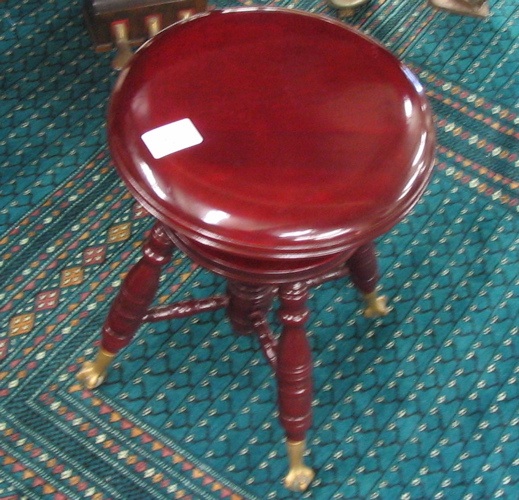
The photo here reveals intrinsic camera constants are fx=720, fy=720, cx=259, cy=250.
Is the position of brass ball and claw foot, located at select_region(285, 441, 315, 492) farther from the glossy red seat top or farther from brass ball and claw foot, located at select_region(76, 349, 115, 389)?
the glossy red seat top

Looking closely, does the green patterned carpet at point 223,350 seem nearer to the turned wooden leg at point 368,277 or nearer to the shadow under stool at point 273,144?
the turned wooden leg at point 368,277

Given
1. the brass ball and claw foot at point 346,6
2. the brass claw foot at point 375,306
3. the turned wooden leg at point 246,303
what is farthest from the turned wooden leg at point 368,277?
the brass ball and claw foot at point 346,6

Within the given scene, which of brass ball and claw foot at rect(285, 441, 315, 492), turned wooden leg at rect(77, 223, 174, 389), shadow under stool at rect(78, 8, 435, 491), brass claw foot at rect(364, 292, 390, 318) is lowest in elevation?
brass ball and claw foot at rect(285, 441, 315, 492)

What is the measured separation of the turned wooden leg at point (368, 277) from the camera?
1.09 metres

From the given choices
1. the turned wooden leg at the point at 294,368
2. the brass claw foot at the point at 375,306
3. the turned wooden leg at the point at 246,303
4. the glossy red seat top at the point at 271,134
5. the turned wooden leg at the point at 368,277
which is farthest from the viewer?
the brass claw foot at the point at 375,306

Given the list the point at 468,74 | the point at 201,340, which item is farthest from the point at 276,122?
the point at 468,74

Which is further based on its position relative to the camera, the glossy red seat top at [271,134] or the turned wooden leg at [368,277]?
the turned wooden leg at [368,277]

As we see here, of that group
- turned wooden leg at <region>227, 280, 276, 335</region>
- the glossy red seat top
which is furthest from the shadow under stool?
turned wooden leg at <region>227, 280, 276, 335</region>

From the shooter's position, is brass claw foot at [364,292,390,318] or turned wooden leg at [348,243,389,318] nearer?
turned wooden leg at [348,243,389,318]

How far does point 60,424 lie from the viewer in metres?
1.13

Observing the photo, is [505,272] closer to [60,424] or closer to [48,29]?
[60,424]

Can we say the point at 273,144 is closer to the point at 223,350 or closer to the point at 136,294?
the point at 136,294

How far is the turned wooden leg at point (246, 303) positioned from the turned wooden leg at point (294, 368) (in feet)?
A: 0.27

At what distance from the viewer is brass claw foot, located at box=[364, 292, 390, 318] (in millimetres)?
1216
